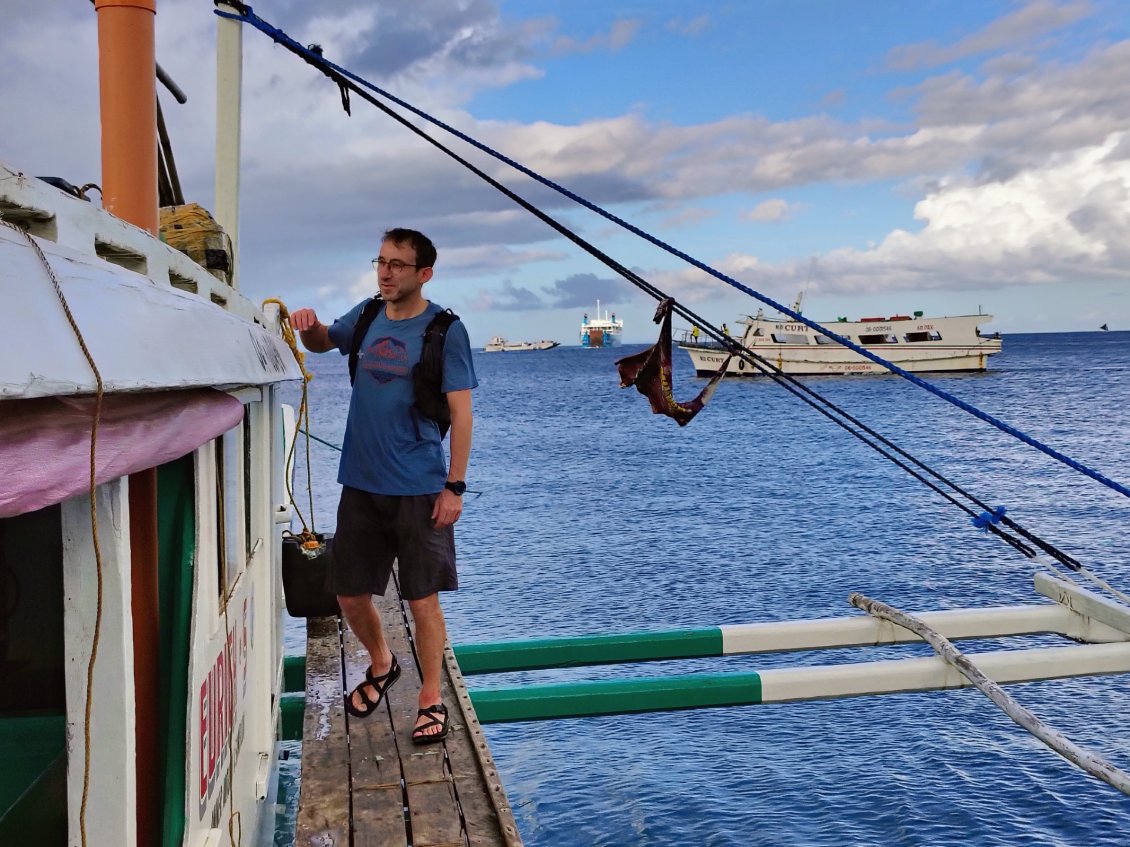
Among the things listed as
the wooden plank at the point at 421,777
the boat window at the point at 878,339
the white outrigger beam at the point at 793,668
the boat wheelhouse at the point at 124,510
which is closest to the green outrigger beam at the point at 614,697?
the white outrigger beam at the point at 793,668

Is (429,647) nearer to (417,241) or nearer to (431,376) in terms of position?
(431,376)

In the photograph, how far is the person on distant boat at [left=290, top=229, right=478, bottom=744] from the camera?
423 cm

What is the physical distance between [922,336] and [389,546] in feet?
240

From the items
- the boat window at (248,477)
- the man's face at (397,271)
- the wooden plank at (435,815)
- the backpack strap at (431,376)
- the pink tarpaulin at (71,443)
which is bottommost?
the wooden plank at (435,815)

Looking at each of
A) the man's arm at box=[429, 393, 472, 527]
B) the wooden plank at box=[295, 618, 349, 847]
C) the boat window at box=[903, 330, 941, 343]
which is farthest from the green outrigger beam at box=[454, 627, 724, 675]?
the boat window at box=[903, 330, 941, 343]

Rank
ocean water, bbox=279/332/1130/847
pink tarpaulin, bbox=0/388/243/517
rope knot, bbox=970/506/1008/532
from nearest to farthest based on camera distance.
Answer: pink tarpaulin, bbox=0/388/243/517 < rope knot, bbox=970/506/1008/532 < ocean water, bbox=279/332/1130/847

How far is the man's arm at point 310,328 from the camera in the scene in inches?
180

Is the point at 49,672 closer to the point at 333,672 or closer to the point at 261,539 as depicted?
the point at 261,539

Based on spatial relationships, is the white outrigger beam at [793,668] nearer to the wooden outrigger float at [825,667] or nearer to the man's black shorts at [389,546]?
the wooden outrigger float at [825,667]

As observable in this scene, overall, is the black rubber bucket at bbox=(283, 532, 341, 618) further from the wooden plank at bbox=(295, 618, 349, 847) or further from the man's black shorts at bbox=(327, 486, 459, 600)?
the man's black shorts at bbox=(327, 486, 459, 600)

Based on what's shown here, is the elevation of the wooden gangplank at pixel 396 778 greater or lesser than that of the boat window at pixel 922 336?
lesser

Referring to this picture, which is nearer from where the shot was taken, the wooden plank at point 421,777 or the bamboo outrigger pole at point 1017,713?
the wooden plank at point 421,777

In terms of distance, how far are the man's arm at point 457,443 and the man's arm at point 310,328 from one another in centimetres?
73

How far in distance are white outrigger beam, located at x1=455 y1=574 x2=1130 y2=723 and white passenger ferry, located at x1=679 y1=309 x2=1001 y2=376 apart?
2335 inches
